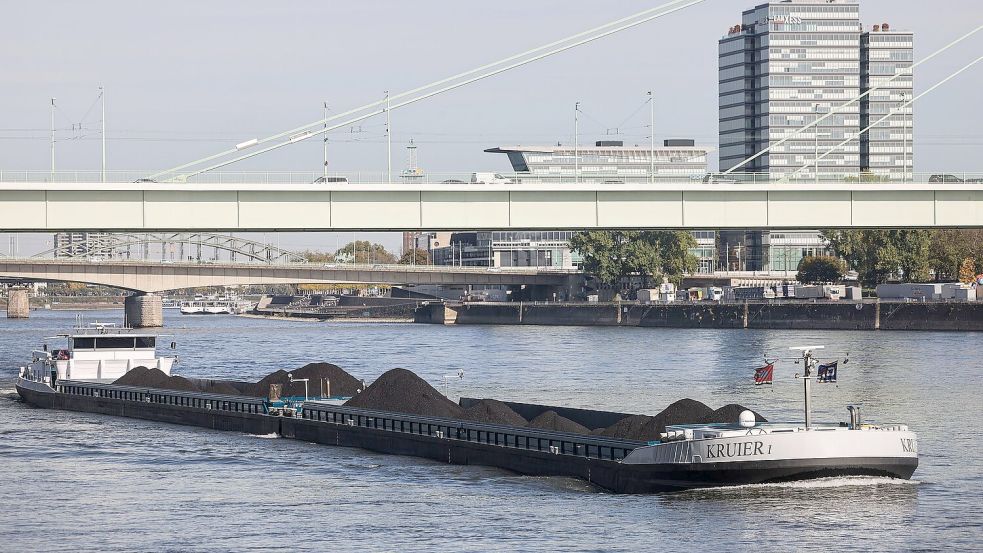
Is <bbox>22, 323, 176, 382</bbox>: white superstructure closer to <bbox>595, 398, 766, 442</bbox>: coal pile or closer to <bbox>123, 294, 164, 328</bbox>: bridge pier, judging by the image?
<bbox>595, 398, 766, 442</bbox>: coal pile

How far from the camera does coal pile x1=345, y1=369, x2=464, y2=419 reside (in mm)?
38656

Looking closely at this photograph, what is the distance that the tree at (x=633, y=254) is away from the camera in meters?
155

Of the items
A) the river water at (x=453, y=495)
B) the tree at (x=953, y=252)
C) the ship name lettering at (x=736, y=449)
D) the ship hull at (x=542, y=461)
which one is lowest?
the river water at (x=453, y=495)

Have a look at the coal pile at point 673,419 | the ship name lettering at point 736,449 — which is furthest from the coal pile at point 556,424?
the ship name lettering at point 736,449

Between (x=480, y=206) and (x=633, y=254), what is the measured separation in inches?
4043

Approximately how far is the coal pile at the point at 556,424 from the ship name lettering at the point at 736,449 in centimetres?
663

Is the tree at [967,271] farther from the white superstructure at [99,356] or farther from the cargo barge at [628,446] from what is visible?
the cargo barge at [628,446]

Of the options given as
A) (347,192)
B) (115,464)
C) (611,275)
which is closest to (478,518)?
(115,464)

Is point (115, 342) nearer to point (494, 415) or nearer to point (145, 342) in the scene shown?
point (145, 342)

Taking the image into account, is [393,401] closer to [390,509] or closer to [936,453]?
[390,509]

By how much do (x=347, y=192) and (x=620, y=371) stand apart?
20.7 m

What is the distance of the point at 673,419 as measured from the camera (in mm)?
30125

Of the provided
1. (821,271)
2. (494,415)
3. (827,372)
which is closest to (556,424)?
(494,415)

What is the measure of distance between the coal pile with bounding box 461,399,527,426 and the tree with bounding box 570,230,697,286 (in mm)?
117400
